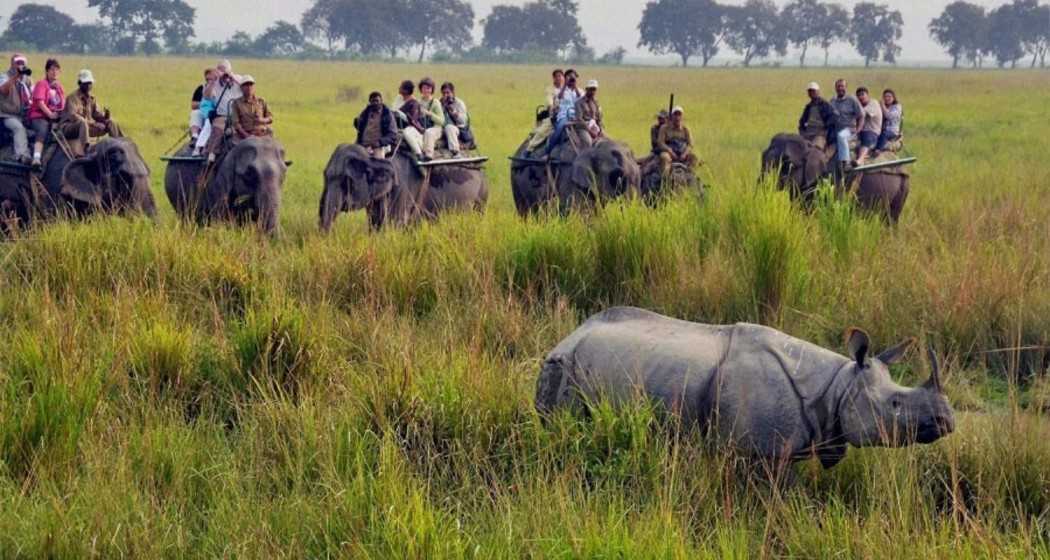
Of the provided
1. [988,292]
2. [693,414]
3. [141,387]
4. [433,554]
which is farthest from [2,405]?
[988,292]

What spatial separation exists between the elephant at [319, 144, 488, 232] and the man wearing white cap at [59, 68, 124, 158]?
94.8 inches

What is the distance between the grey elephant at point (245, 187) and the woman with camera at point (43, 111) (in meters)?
1.42

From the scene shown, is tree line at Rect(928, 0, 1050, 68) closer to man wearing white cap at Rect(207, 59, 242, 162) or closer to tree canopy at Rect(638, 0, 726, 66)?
tree canopy at Rect(638, 0, 726, 66)

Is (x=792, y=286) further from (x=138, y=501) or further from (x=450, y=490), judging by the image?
(x=138, y=501)

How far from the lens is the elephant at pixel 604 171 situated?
13.1 m

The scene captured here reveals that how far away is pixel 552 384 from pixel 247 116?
25.7 ft

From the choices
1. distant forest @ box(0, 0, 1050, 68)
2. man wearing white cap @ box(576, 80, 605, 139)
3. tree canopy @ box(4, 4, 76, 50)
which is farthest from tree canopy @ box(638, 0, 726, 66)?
man wearing white cap @ box(576, 80, 605, 139)

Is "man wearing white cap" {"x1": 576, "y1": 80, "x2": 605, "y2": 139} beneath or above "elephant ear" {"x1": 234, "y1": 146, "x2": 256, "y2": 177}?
above

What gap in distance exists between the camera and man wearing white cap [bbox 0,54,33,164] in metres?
12.6

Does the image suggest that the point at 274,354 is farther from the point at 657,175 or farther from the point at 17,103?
the point at 657,175

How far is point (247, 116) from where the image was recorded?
12.6 metres

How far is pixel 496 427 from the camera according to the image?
18.2 feet

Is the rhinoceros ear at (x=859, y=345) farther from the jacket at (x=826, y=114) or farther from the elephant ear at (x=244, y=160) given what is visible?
the jacket at (x=826, y=114)

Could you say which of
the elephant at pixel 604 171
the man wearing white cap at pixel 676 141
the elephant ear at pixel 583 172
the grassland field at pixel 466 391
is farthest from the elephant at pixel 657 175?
the grassland field at pixel 466 391
